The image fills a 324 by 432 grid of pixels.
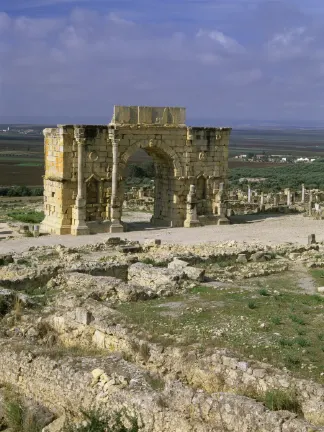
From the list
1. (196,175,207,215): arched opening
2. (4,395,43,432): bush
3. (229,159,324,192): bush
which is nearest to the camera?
(4,395,43,432): bush

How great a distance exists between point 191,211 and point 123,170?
355 cm


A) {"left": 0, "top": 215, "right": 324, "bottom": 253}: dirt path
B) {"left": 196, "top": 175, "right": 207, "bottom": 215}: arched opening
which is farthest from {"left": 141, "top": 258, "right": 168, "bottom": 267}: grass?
{"left": 196, "top": 175, "right": 207, "bottom": 215}: arched opening

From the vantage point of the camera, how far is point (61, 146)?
85.6 ft

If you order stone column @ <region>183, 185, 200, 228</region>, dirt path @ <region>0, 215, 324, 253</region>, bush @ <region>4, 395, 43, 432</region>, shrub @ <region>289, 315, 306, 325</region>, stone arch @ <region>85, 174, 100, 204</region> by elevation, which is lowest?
bush @ <region>4, 395, 43, 432</region>

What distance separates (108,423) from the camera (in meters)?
7.44

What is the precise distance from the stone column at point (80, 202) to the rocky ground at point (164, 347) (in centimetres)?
756

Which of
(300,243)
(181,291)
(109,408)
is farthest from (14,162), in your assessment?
(109,408)

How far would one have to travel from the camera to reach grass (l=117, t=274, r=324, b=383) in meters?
9.59

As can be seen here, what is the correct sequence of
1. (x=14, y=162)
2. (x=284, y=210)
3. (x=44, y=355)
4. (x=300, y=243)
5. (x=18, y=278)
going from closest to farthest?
1. (x=44, y=355)
2. (x=18, y=278)
3. (x=300, y=243)
4. (x=284, y=210)
5. (x=14, y=162)

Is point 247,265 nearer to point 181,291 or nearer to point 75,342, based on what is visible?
point 181,291

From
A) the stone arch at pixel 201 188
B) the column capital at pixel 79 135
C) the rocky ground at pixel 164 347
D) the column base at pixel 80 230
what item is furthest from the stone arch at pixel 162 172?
the rocky ground at pixel 164 347

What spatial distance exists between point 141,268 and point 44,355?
7.06 metres

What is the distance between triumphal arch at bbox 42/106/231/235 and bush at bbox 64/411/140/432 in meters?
18.3

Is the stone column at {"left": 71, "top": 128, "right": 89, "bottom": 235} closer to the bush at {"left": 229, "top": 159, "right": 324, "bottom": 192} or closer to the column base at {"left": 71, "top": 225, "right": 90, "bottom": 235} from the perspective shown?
the column base at {"left": 71, "top": 225, "right": 90, "bottom": 235}
